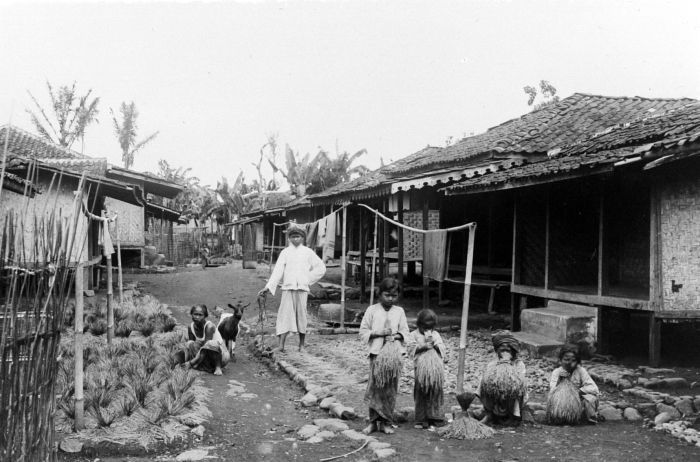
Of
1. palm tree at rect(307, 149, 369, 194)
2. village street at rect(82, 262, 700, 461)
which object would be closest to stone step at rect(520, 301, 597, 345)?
village street at rect(82, 262, 700, 461)

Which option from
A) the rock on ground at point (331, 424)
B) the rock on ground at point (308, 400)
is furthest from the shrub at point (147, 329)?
the rock on ground at point (331, 424)

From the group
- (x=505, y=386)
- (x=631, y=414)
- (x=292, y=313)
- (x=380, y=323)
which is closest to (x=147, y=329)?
(x=292, y=313)

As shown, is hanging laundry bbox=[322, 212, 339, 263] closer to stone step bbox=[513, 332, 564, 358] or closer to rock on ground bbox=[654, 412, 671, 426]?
stone step bbox=[513, 332, 564, 358]

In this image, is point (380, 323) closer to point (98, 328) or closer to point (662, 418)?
point (662, 418)

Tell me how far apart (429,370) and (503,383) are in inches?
27.3

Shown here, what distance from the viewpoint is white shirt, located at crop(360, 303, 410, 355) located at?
17.9ft

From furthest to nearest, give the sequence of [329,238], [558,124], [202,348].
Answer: [329,238]
[558,124]
[202,348]

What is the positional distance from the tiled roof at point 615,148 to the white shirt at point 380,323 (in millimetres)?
3676

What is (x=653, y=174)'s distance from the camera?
7.62 meters

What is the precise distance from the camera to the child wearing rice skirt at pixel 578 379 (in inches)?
222

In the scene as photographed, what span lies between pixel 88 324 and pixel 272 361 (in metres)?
3.61

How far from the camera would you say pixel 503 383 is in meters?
5.39

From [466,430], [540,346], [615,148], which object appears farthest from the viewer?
[615,148]

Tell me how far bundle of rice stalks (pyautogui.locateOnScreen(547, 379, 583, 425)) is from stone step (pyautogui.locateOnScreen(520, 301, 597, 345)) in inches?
113
